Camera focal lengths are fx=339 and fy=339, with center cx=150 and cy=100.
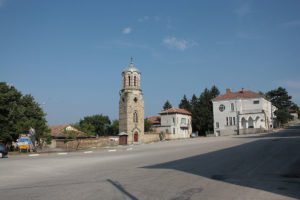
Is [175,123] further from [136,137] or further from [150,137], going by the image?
[136,137]

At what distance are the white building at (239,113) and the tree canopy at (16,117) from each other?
145 ft

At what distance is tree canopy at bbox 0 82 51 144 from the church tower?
1711 cm

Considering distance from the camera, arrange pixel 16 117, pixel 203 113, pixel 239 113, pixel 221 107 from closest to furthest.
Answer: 1. pixel 16 117
2. pixel 239 113
3. pixel 221 107
4. pixel 203 113

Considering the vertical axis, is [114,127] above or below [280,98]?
below

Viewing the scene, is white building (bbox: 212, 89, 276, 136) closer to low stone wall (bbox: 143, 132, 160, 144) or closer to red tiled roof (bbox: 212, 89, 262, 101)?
red tiled roof (bbox: 212, 89, 262, 101)

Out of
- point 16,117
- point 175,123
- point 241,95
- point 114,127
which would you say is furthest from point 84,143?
point 114,127

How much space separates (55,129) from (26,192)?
70.4m

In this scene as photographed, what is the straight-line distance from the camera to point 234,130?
8100 centimetres

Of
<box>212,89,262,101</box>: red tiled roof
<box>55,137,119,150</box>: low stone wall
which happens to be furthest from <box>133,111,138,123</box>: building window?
<box>212,89,262,101</box>: red tiled roof

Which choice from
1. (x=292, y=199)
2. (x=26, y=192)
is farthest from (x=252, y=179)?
(x=26, y=192)

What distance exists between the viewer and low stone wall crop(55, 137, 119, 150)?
55.8 m

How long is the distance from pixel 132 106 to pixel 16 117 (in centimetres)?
2391

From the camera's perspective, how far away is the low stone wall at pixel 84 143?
55.8 metres

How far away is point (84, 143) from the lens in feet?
185
